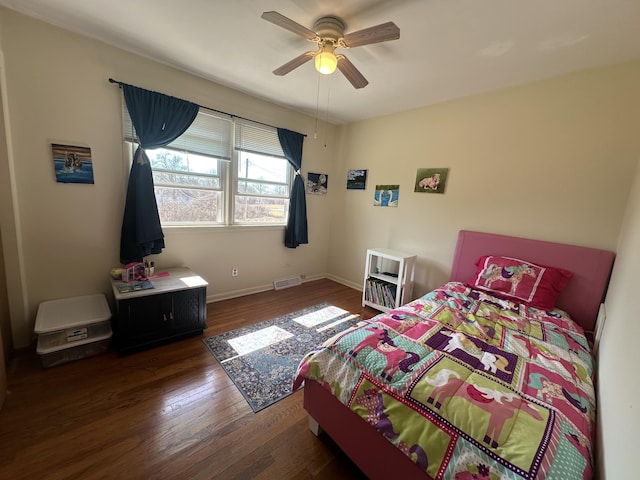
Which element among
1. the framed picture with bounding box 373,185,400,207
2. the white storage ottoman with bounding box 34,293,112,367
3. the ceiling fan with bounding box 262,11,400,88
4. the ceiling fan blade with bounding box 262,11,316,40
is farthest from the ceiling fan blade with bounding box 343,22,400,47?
the white storage ottoman with bounding box 34,293,112,367

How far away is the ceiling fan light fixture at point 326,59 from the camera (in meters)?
1.70

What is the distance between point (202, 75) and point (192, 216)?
58.7 inches

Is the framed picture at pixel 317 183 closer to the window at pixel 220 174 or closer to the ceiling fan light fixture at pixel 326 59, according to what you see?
the window at pixel 220 174

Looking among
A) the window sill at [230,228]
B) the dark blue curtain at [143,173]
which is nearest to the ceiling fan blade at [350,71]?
the dark blue curtain at [143,173]

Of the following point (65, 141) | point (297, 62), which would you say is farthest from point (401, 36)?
point (65, 141)

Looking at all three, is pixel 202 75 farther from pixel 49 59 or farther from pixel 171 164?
pixel 49 59

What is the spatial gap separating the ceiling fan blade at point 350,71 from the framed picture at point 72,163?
2.24m

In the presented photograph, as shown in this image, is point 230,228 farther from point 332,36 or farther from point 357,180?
point 332,36

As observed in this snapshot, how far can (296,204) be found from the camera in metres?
3.54

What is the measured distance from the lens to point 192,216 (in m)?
2.84

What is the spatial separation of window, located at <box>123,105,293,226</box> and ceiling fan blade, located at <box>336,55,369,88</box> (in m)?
1.56

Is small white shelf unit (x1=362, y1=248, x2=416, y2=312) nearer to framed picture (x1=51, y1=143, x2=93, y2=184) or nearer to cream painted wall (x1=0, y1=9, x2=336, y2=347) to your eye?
cream painted wall (x1=0, y1=9, x2=336, y2=347)

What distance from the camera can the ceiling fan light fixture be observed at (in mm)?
1703

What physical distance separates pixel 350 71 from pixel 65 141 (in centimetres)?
238
